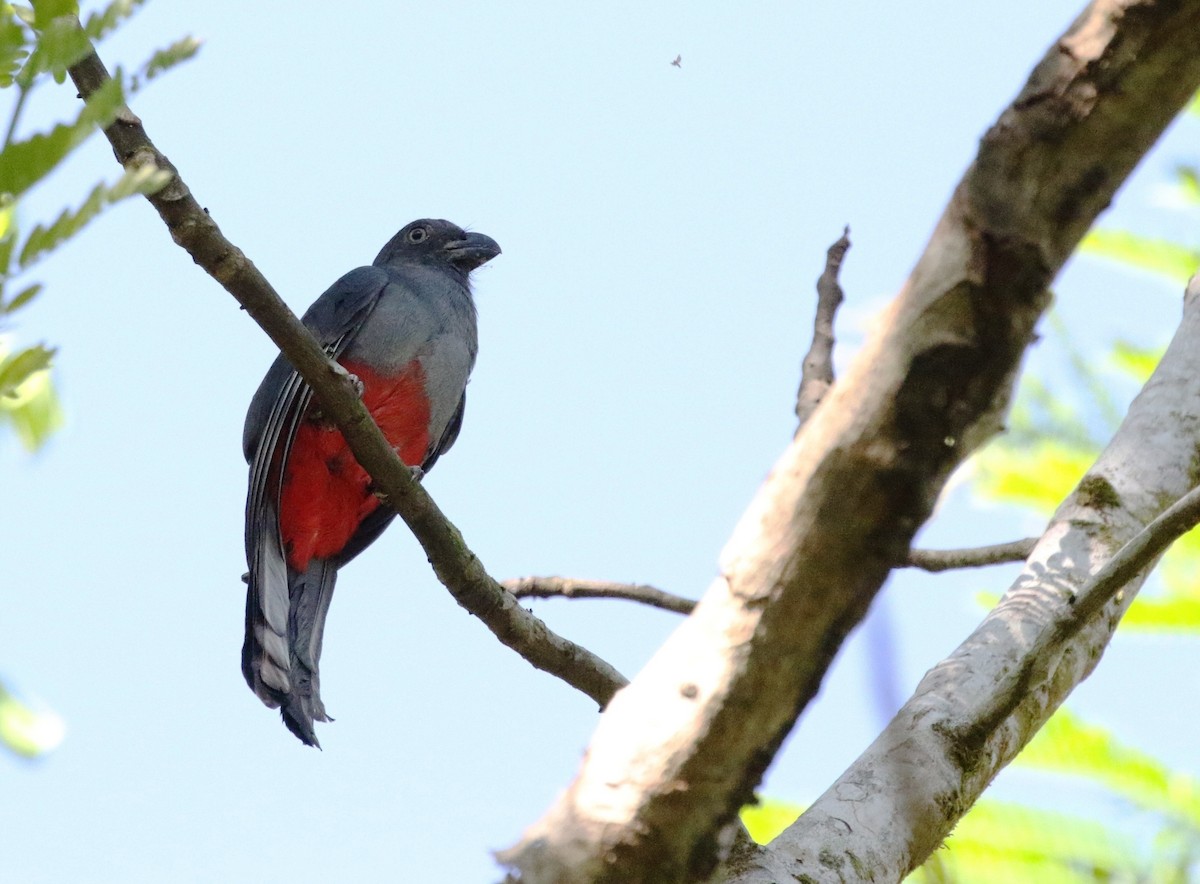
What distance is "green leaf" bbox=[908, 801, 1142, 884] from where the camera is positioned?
3.64 meters

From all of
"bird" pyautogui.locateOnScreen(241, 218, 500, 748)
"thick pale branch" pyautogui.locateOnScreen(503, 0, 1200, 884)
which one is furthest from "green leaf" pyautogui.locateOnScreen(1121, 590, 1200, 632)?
"thick pale branch" pyautogui.locateOnScreen(503, 0, 1200, 884)

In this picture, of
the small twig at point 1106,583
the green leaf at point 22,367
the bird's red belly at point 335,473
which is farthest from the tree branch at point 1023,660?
the bird's red belly at point 335,473

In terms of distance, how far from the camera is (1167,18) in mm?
1435

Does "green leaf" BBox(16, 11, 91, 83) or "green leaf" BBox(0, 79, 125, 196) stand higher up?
"green leaf" BBox(16, 11, 91, 83)

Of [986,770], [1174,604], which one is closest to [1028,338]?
[986,770]

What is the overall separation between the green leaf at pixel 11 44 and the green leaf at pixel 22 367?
0.26 metres

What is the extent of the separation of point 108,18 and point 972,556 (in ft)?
11.1

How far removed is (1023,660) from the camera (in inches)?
96.3

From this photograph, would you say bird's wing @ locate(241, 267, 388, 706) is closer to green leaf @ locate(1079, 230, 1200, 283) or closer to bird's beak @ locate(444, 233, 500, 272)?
bird's beak @ locate(444, 233, 500, 272)

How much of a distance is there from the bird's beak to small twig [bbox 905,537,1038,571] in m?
3.30

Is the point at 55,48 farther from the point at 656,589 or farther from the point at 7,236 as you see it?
the point at 656,589

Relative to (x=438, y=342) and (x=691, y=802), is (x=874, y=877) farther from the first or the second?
(x=438, y=342)

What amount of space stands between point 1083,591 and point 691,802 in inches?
43.7

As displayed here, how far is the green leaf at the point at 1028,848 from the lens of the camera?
364 centimetres
